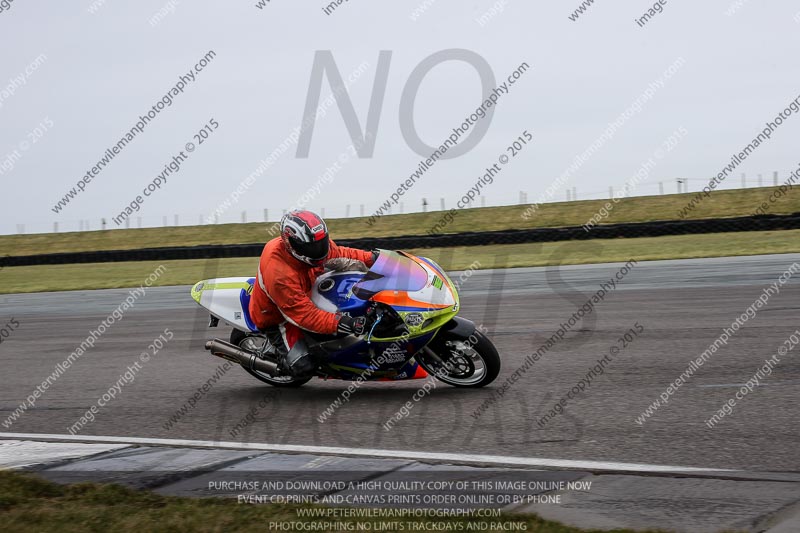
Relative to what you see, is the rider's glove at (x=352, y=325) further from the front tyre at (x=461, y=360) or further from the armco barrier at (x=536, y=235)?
the armco barrier at (x=536, y=235)

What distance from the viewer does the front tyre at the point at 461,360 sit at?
7.77 m

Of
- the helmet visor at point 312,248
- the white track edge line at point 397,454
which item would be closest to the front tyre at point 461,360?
the helmet visor at point 312,248

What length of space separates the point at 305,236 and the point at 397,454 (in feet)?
7.53

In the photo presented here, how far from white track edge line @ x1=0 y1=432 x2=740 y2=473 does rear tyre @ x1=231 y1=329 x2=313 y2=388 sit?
1.92 m

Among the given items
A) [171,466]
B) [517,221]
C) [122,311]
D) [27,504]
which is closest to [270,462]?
[171,466]

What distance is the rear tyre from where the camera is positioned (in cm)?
856

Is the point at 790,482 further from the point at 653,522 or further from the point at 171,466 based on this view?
the point at 171,466

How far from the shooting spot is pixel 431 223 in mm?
46938

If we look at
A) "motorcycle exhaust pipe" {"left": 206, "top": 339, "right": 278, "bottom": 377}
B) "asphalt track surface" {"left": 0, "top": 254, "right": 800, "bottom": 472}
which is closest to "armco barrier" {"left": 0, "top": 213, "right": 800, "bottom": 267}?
"asphalt track surface" {"left": 0, "top": 254, "right": 800, "bottom": 472}

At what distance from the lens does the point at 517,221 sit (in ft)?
149

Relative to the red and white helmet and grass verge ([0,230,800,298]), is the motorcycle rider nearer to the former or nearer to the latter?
the red and white helmet

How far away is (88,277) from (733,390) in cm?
2843

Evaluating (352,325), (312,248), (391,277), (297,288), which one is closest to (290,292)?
(297,288)

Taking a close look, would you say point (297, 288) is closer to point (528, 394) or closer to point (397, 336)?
point (397, 336)
